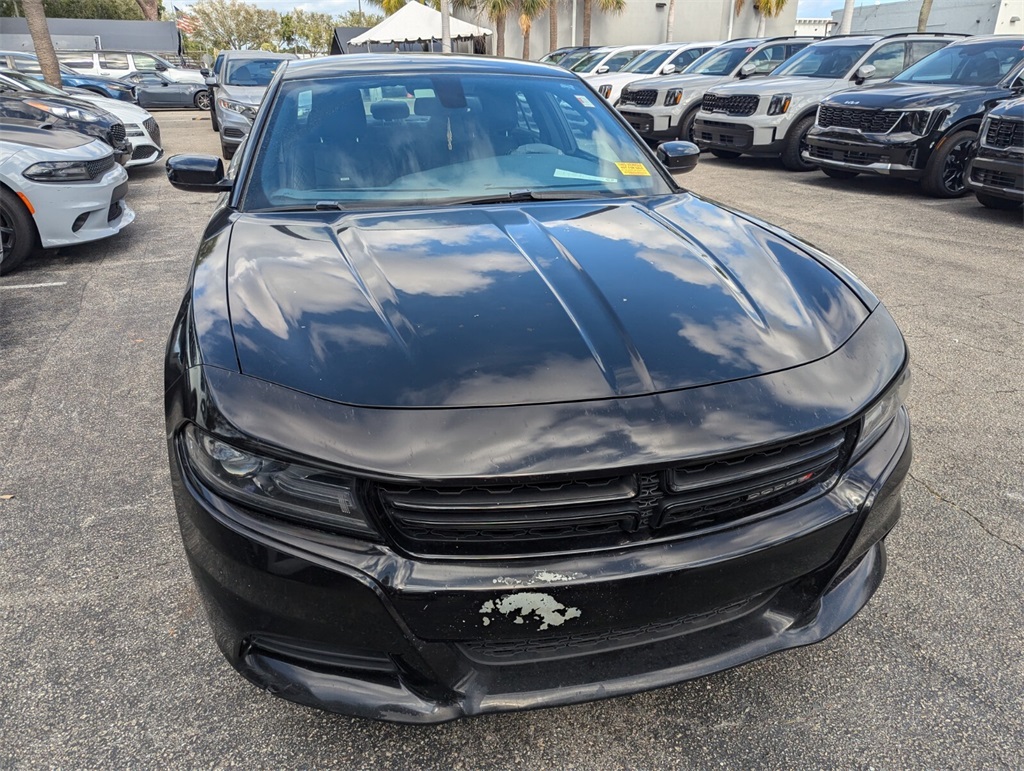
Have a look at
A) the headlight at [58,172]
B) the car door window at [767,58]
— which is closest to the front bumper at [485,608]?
the headlight at [58,172]

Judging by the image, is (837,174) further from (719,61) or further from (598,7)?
(598,7)

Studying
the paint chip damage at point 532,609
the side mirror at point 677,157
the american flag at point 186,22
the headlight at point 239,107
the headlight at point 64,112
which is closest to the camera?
the paint chip damage at point 532,609

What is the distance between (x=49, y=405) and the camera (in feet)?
11.9

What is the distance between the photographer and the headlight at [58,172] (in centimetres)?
563

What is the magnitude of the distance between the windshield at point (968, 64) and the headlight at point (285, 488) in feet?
32.0

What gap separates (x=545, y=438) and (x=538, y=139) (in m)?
1.88

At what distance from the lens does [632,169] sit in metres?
2.97

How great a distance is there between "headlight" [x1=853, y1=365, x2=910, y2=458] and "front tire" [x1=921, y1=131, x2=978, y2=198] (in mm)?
7713

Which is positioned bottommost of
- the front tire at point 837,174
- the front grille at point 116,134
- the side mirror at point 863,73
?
the front tire at point 837,174

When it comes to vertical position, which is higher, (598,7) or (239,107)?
(598,7)

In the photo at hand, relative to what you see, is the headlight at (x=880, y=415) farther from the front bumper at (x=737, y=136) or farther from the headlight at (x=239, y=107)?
the headlight at (x=239, y=107)

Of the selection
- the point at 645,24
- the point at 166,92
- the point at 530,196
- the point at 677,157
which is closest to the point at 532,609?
the point at 530,196

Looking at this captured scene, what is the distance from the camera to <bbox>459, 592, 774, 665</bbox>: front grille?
153cm

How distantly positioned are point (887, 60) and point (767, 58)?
2883 mm
